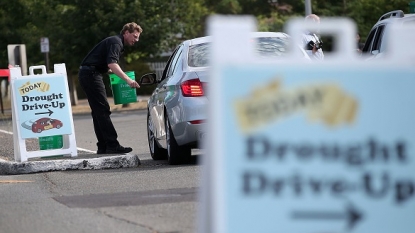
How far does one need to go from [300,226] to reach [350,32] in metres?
0.81

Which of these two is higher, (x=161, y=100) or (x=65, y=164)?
(x=161, y=100)

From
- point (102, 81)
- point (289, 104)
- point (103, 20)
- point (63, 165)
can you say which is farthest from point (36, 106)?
point (103, 20)

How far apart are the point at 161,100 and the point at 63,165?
4.92 feet

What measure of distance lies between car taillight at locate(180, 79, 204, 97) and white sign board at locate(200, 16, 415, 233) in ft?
24.9

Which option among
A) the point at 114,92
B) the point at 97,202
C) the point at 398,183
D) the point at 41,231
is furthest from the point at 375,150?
the point at 114,92

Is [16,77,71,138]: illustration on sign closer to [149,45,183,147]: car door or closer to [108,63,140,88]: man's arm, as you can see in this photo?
[108,63,140,88]: man's arm

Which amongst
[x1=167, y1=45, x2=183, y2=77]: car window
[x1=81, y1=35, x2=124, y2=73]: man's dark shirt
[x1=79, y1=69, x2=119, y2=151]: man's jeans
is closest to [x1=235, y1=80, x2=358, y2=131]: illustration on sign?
[x1=167, y1=45, x2=183, y2=77]: car window

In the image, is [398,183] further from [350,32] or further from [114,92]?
[114,92]

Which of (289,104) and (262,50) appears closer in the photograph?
(289,104)

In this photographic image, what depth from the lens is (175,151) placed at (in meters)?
13.0

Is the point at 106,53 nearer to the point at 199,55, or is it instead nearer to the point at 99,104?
the point at 99,104

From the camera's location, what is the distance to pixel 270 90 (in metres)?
4.80

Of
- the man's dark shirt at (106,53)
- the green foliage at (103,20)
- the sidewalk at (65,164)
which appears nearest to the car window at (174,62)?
the man's dark shirt at (106,53)

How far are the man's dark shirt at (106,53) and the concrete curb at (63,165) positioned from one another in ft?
5.70
